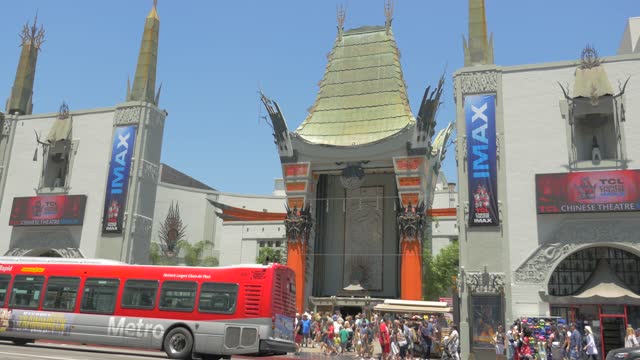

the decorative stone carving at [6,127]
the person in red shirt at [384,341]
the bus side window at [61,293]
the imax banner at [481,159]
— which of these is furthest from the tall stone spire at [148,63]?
the person in red shirt at [384,341]

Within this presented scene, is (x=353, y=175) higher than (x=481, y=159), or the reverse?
(x=353, y=175)

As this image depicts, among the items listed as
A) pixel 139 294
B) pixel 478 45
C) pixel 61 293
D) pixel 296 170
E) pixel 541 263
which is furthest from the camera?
pixel 296 170

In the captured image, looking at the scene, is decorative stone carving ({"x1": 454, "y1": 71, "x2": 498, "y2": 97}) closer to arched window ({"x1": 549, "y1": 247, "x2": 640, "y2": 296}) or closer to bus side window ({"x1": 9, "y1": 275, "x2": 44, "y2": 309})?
arched window ({"x1": 549, "y1": 247, "x2": 640, "y2": 296})

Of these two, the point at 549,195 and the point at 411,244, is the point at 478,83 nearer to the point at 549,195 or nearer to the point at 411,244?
the point at 549,195

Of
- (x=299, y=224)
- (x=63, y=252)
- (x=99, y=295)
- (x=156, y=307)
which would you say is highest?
(x=299, y=224)

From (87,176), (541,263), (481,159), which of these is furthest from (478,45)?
(87,176)

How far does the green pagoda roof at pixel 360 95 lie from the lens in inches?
1785

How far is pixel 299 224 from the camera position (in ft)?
147

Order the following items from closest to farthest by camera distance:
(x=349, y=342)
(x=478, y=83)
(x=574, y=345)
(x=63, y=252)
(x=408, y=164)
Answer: (x=574, y=345) → (x=349, y=342) → (x=478, y=83) → (x=63, y=252) → (x=408, y=164)

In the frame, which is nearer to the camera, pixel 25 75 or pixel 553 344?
pixel 553 344

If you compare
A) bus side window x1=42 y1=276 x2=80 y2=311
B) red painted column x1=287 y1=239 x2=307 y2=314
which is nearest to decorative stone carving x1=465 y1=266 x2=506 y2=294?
bus side window x1=42 y1=276 x2=80 y2=311

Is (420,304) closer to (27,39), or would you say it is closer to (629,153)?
(629,153)

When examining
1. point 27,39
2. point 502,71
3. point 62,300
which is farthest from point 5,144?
point 502,71

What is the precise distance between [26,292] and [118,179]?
51.1 ft
